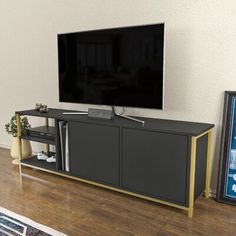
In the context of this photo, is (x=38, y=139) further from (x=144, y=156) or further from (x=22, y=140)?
(x=144, y=156)

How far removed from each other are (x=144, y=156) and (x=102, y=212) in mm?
548

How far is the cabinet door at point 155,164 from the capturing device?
202 cm

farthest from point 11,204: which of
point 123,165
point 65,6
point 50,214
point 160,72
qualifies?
point 65,6

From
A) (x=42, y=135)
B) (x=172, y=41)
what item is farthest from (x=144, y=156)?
(x=42, y=135)

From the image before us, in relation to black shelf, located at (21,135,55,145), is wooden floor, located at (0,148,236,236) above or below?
below

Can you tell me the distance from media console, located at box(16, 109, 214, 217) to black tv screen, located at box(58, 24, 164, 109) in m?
0.22

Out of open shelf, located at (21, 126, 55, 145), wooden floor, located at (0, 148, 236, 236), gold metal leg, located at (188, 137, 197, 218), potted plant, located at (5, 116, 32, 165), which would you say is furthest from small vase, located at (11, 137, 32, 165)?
gold metal leg, located at (188, 137, 197, 218)

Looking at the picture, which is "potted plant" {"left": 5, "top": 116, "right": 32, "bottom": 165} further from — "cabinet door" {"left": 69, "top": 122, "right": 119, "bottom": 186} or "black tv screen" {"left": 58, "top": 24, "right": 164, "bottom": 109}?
"cabinet door" {"left": 69, "top": 122, "right": 119, "bottom": 186}

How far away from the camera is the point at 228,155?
7.27 feet

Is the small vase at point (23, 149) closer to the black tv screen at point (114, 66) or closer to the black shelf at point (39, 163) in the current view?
the black shelf at point (39, 163)

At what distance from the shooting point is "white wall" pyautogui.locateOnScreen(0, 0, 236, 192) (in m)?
2.19

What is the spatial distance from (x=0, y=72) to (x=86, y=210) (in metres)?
2.55

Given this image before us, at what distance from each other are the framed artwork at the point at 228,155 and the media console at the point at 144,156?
11 centimetres

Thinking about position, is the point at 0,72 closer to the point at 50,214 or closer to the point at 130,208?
the point at 50,214
